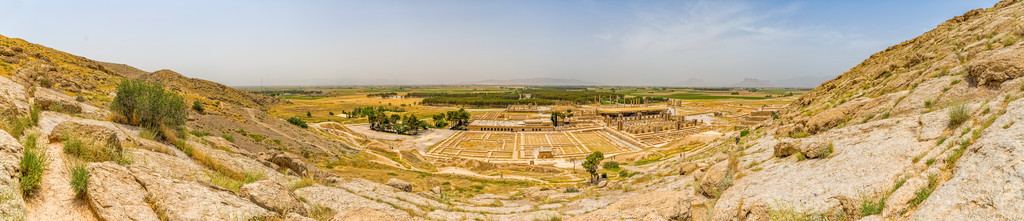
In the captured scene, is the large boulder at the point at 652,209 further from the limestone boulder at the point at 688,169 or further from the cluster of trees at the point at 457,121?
the cluster of trees at the point at 457,121

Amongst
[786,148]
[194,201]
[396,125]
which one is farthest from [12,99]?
[396,125]

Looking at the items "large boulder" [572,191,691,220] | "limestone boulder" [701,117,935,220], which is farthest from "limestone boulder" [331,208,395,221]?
"limestone boulder" [701,117,935,220]

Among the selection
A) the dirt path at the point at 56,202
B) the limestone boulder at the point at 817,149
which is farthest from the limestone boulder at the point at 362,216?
the limestone boulder at the point at 817,149

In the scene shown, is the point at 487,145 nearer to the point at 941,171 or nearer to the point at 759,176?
the point at 759,176

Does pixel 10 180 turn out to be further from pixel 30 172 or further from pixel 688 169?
pixel 688 169

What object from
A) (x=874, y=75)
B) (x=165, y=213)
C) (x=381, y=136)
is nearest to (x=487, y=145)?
(x=381, y=136)
